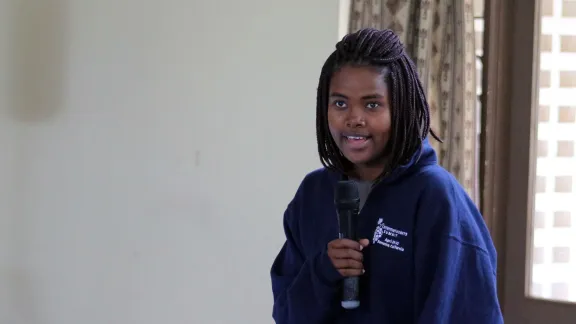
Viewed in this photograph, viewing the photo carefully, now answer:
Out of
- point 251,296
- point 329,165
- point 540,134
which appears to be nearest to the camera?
point 329,165

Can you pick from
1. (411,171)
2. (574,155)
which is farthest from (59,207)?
(574,155)

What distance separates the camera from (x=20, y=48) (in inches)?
96.3

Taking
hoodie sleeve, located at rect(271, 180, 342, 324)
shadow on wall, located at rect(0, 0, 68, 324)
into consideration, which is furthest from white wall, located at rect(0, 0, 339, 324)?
hoodie sleeve, located at rect(271, 180, 342, 324)

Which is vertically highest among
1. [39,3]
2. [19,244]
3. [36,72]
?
[39,3]

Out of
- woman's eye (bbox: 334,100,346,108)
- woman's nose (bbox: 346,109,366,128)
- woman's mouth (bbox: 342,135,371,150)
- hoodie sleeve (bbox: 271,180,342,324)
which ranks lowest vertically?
hoodie sleeve (bbox: 271,180,342,324)

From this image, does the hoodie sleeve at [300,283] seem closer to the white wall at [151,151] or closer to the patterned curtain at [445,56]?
the white wall at [151,151]

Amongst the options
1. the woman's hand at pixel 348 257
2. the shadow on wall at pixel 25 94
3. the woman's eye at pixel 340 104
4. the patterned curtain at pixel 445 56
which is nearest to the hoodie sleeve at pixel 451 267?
the woman's hand at pixel 348 257

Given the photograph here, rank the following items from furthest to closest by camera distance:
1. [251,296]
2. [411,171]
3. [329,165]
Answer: [251,296]
[329,165]
[411,171]

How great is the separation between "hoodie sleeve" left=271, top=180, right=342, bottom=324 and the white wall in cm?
91

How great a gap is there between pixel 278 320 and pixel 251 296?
1033 millimetres

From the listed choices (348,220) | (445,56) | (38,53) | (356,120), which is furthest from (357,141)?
(38,53)

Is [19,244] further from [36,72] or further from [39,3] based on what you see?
[39,3]

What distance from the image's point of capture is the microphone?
3.69 ft

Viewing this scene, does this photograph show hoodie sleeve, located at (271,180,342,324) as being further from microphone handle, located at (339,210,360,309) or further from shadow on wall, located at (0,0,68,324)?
shadow on wall, located at (0,0,68,324)
